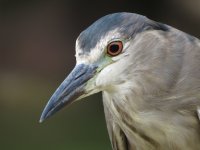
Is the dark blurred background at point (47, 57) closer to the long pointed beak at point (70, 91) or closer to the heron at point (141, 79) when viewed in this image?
the heron at point (141, 79)

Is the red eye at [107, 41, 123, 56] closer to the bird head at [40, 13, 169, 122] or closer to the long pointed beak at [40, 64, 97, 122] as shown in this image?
the bird head at [40, 13, 169, 122]

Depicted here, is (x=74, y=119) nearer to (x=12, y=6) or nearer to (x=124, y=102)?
(x=12, y=6)

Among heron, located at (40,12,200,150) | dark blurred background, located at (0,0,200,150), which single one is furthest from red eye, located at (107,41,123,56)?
dark blurred background, located at (0,0,200,150)

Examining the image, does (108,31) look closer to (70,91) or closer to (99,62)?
(99,62)

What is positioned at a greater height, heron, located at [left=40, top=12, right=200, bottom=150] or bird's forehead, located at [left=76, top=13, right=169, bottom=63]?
bird's forehead, located at [left=76, top=13, right=169, bottom=63]

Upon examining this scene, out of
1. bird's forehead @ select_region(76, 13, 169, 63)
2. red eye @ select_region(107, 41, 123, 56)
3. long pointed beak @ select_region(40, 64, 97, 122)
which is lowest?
long pointed beak @ select_region(40, 64, 97, 122)

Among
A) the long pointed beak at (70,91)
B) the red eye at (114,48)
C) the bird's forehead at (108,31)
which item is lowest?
the long pointed beak at (70,91)

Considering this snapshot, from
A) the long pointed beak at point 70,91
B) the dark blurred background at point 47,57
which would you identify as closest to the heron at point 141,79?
the long pointed beak at point 70,91

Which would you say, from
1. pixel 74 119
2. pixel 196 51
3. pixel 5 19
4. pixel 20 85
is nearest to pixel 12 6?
pixel 5 19
